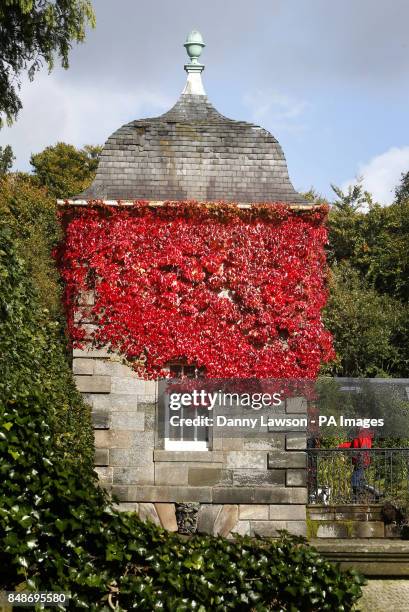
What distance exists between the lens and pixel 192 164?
16.4 metres

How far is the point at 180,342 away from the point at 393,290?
78.9ft

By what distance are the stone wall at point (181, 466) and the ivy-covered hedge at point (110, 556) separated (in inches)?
265

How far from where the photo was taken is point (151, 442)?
50.8 ft

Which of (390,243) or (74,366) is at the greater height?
(390,243)

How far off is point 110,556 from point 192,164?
9349mm

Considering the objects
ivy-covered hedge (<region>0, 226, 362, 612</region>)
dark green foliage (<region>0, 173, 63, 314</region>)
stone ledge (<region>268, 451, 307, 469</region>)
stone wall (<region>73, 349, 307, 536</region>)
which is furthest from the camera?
dark green foliage (<region>0, 173, 63, 314</region>)

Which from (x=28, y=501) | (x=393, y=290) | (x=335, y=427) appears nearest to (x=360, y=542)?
(x=28, y=501)

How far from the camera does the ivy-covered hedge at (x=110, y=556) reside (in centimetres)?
797

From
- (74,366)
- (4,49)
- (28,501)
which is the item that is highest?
(4,49)

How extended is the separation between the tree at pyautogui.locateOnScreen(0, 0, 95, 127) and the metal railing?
892 cm

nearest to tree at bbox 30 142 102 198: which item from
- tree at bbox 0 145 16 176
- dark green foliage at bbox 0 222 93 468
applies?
tree at bbox 0 145 16 176

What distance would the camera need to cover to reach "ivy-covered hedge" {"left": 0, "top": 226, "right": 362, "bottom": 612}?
7.97 metres

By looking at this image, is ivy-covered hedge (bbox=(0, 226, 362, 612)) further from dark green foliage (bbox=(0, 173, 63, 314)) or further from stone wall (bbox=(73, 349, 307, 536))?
dark green foliage (bbox=(0, 173, 63, 314))

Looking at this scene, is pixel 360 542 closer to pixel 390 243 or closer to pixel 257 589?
pixel 257 589
